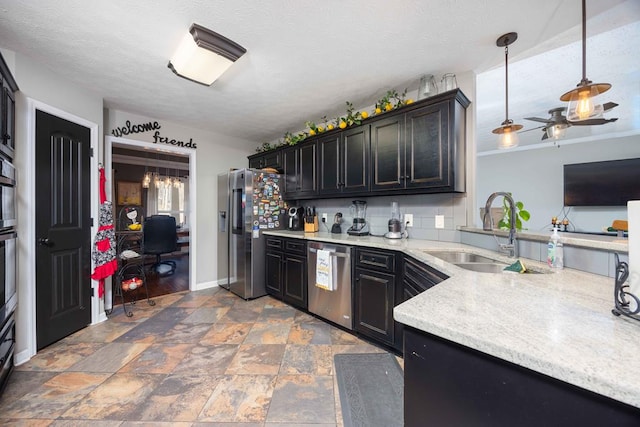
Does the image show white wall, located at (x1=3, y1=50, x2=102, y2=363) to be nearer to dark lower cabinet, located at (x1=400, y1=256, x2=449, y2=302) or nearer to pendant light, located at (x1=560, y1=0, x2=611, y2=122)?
dark lower cabinet, located at (x1=400, y1=256, x2=449, y2=302)

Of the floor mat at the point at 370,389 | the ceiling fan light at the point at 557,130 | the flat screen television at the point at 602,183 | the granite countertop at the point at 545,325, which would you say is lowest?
the floor mat at the point at 370,389

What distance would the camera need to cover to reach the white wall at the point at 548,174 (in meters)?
4.75

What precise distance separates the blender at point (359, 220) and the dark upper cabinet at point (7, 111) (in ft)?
9.38

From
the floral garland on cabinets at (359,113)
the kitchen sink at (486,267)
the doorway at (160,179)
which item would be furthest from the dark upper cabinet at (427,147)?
the doorway at (160,179)

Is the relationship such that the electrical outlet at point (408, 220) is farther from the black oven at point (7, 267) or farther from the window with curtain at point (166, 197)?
the window with curtain at point (166, 197)

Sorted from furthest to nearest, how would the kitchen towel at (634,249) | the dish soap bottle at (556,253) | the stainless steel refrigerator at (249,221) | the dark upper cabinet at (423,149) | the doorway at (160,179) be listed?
1. the doorway at (160,179)
2. the stainless steel refrigerator at (249,221)
3. the dark upper cabinet at (423,149)
4. the dish soap bottle at (556,253)
5. the kitchen towel at (634,249)

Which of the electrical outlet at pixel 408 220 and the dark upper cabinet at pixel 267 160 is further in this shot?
the dark upper cabinet at pixel 267 160

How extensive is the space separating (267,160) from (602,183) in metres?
6.25

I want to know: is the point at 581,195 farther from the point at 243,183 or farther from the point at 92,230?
the point at 92,230

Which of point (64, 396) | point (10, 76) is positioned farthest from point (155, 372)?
point (10, 76)

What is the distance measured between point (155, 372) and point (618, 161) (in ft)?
24.9

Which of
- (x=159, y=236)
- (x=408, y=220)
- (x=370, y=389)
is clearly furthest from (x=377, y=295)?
(x=159, y=236)

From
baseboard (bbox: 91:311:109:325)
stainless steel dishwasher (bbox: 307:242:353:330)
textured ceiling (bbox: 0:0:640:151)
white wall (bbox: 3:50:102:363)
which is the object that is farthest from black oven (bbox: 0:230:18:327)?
stainless steel dishwasher (bbox: 307:242:353:330)

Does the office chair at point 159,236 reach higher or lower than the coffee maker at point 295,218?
lower
